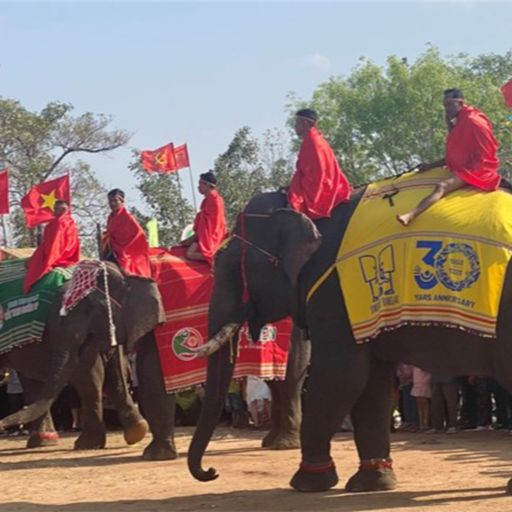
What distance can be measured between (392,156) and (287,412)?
32.3 m

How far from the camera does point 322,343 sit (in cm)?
828

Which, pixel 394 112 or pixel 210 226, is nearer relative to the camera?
pixel 210 226

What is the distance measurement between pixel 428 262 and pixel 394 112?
123 feet

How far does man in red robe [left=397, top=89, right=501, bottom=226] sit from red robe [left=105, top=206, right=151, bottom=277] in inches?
169

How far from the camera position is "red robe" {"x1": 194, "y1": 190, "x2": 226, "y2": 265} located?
492 inches

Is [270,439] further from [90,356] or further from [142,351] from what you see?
[90,356]

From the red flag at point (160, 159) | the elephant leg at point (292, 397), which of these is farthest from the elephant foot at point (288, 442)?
the red flag at point (160, 159)

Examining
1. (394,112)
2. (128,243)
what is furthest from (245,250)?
(394,112)

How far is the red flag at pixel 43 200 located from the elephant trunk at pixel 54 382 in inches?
239

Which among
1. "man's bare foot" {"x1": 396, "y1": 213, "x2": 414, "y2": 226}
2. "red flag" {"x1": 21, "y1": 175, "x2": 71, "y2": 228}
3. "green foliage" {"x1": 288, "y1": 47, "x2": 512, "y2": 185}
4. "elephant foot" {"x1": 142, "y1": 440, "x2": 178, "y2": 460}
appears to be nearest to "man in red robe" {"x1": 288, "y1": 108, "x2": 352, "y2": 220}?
"man's bare foot" {"x1": 396, "y1": 213, "x2": 414, "y2": 226}

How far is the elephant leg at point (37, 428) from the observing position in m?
13.9

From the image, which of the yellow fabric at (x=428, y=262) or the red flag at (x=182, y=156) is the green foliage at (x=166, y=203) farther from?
the yellow fabric at (x=428, y=262)

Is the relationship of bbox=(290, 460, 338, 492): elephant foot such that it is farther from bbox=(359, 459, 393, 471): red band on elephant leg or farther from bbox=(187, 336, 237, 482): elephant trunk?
bbox=(187, 336, 237, 482): elephant trunk

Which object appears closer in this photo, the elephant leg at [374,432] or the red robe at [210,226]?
the elephant leg at [374,432]
